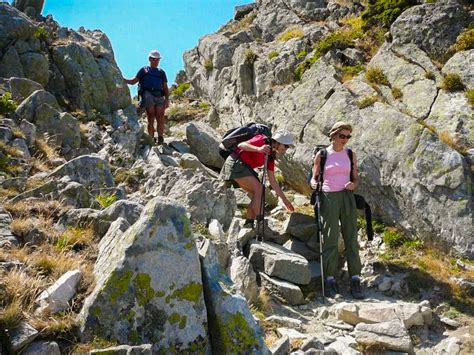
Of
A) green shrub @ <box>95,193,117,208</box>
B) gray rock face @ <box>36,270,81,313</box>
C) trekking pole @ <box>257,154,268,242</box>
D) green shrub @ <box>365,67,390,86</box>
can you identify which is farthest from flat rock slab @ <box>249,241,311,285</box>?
green shrub @ <box>365,67,390,86</box>

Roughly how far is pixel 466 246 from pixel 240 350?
28.1 ft

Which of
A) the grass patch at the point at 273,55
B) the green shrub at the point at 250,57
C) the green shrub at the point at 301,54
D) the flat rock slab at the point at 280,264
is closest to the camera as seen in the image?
the flat rock slab at the point at 280,264

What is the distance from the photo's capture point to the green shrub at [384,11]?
1869cm

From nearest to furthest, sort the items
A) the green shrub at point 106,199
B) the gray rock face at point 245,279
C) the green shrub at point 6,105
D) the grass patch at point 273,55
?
the gray rock face at point 245,279 < the green shrub at point 106,199 < the green shrub at point 6,105 < the grass patch at point 273,55

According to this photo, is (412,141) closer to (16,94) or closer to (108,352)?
(108,352)

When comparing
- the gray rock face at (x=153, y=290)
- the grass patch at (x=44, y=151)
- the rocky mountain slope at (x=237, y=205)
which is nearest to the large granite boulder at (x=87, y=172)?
the rocky mountain slope at (x=237, y=205)

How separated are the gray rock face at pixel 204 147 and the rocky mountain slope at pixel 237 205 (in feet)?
0.33

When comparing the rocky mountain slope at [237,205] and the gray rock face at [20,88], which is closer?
the rocky mountain slope at [237,205]

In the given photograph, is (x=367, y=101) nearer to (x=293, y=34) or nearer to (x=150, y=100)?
(x=150, y=100)

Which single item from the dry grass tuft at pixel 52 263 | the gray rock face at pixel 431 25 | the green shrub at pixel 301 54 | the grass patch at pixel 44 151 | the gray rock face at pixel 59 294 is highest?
the green shrub at pixel 301 54

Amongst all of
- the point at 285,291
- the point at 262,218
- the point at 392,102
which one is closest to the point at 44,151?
the point at 262,218

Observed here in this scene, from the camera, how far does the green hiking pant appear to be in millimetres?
9758

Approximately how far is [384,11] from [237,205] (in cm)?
1309

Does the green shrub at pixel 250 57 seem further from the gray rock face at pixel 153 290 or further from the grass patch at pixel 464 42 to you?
the gray rock face at pixel 153 290
